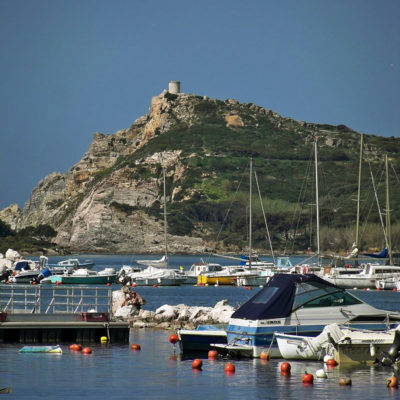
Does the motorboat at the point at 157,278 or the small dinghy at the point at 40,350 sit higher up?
the motorboat at the point at 157,278

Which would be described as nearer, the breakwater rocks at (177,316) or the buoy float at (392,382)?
the buoy float at (392,382)

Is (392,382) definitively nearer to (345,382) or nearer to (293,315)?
(345,382)

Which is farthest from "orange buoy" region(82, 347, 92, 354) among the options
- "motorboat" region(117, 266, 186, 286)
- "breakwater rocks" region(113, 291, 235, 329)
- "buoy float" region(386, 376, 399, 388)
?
"motorboat" region(117, 266, 186, 286)

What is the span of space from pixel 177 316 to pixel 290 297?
13.5 m

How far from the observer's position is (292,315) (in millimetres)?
32781

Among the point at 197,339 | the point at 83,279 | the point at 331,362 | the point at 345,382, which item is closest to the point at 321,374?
the point at 345,382

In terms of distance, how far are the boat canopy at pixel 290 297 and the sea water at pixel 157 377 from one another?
1.65m

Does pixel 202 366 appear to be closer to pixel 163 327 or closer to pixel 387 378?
pixel 387 378

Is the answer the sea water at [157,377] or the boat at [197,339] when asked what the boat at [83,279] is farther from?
the boat at [197,339]

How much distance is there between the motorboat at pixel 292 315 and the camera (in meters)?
32.6

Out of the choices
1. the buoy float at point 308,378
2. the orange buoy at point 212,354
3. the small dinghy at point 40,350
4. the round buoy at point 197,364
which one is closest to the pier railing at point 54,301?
the small dinghy at point 40,350

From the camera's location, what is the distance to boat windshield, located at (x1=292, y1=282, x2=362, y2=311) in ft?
108

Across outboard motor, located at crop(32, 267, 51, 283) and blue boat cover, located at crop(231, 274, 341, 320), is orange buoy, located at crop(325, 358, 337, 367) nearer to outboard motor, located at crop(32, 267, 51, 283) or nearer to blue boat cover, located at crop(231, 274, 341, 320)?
blue boat cover, located at crop(231, 274, 341, 320)

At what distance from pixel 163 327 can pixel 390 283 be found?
148 ft
